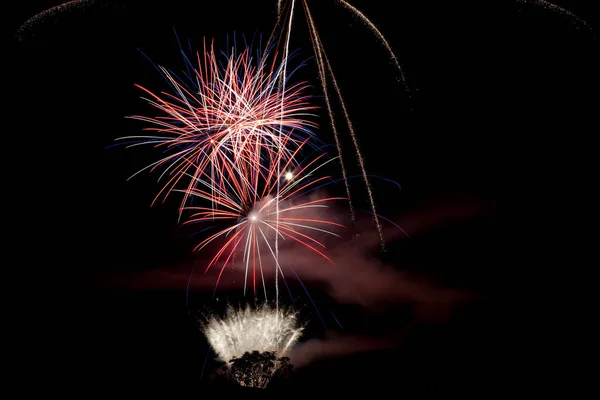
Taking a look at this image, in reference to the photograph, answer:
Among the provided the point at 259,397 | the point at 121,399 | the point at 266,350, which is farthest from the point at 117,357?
the point at 266,350

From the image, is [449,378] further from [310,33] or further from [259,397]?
[310,33]

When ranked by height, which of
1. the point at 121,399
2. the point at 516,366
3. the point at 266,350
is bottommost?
the point at 121,399

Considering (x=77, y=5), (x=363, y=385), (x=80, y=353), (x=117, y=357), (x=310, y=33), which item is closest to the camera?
(x=77, y=5)

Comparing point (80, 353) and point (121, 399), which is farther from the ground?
point (80, 353)

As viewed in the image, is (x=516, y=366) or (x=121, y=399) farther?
(x=516, y=366)

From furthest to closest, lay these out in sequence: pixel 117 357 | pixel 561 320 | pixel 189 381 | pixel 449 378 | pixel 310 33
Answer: pixel 449 378
pixel 189 381
pixel 117 357
pixel 561 320
pixel 310 33

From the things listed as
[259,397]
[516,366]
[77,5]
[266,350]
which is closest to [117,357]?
[259,397]

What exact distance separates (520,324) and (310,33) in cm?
2760

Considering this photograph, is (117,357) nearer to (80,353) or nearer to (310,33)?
(80,353)

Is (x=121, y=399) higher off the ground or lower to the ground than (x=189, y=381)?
lower

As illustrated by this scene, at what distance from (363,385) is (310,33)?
43.2 m

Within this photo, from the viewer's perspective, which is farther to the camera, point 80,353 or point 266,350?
point 266,350

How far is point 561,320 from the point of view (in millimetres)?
22406

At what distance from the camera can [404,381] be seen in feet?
124
